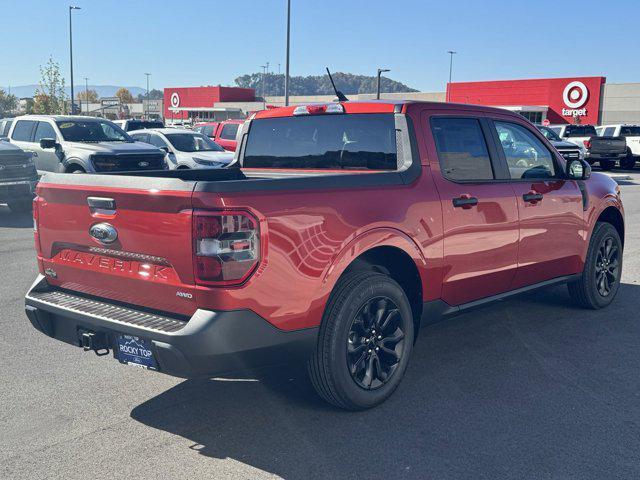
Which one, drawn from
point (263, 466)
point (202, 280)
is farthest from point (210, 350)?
point (263, 466)

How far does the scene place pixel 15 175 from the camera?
12750 millimetres

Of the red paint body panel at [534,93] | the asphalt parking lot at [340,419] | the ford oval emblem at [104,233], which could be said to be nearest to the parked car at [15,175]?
the asphalt parking lot at [340,419]

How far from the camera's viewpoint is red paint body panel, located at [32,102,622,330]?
3.36 m

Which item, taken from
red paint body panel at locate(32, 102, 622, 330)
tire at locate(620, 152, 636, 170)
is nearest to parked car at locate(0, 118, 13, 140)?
red paint body panel at locate(32, 102, 622, 330)

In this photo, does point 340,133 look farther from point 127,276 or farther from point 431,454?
point 431,454

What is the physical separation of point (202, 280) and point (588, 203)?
13.0 feet

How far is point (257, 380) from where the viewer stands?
4.56 m

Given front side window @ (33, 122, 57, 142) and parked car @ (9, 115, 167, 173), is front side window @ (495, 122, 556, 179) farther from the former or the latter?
front side window @ (33, 122, 57, 142)

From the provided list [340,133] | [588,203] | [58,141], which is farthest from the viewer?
[58,141]

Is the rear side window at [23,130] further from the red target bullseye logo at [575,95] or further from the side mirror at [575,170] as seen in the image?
the red target bullseye logo at [575,95]

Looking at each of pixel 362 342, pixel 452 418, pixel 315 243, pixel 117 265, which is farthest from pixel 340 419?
pixel 117 265

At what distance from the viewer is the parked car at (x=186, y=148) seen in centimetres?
1667

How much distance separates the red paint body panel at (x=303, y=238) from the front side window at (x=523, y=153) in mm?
137

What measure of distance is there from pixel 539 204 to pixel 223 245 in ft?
9.88
